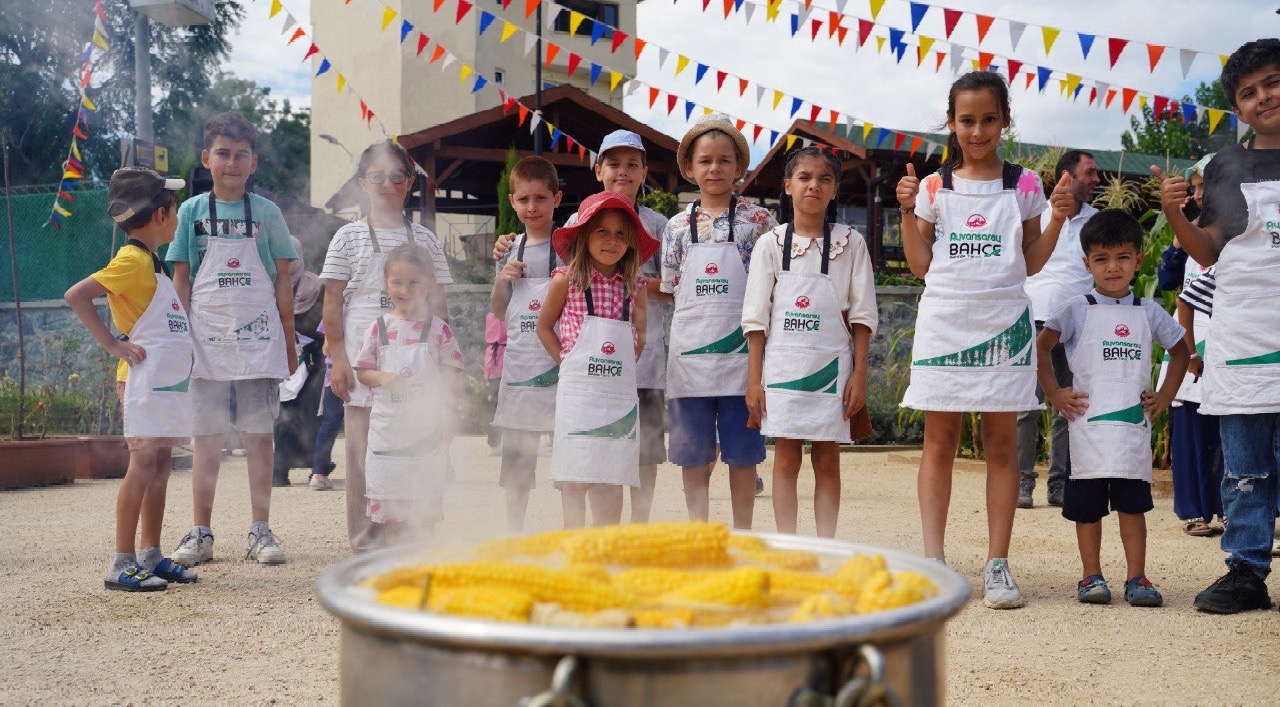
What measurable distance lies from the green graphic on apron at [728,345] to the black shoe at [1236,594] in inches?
79.2

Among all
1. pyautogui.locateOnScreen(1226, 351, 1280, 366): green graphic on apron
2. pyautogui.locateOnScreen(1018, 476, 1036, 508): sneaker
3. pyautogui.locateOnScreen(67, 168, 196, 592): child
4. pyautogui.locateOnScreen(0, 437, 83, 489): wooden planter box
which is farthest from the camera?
pyautogui.locateOnScreen(0, 437, 83, 489): wooden planter box

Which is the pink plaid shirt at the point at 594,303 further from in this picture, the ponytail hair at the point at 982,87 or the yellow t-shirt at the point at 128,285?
the yellow t-shirt at the point at 128,285

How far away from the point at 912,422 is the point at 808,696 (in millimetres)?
9793

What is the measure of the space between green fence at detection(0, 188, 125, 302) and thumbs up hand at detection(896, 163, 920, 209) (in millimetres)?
10844

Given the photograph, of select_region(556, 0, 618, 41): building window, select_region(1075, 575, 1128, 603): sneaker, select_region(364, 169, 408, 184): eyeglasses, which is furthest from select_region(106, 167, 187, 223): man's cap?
select_region(556, 0, 618, 41): building window

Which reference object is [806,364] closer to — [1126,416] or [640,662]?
[1126,416]

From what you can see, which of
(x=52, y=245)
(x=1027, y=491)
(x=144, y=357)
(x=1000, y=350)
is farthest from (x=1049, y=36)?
(x=52, y=245)

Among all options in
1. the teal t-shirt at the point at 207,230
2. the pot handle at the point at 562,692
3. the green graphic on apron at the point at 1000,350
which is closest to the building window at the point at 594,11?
the teal t-shirt at the point at 207,230

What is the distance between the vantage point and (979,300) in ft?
12.7

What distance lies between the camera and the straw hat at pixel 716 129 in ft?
14.6

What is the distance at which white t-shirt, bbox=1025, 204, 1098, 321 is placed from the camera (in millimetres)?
5664

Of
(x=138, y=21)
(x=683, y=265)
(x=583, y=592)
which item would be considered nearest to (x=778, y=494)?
(x=683, y=265)

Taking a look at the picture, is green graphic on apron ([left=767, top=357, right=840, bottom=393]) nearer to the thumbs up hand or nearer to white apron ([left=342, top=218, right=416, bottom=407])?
the thumbs up hand

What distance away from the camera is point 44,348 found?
39.6ft
